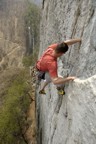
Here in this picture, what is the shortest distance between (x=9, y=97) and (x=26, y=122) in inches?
99.6

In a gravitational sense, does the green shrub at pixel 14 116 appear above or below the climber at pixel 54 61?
below

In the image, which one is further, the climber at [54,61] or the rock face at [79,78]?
the climber at [54,61]

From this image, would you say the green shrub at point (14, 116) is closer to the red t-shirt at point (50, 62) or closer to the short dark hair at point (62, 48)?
the red t-shirt at point (50, 62)

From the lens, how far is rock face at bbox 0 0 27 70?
177 ft

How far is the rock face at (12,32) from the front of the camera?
177 ft

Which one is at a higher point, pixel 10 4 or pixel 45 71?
pixel 45 71

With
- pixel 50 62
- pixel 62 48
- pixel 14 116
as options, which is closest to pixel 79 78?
pixel 62 48

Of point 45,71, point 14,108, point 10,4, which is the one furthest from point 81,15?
point 10,4

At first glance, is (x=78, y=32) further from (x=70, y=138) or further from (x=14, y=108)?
(x=14, y=108)

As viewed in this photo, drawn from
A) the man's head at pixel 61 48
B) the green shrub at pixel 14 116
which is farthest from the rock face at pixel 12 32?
the man's head at pixel 61 48

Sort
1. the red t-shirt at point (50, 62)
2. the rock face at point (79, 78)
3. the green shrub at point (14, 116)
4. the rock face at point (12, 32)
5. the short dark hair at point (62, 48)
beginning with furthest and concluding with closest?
the rock face at point (12, 32) < the green shrub at point (14, 116) < the red t-shirt at point (50, 62) < the short dark hair at point (62, 48) < the rock face at point (79, 78)

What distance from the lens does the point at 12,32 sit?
6256cm

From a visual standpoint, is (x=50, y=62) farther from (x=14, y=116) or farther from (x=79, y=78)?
(x=14, y=116)

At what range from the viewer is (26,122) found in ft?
77.5
